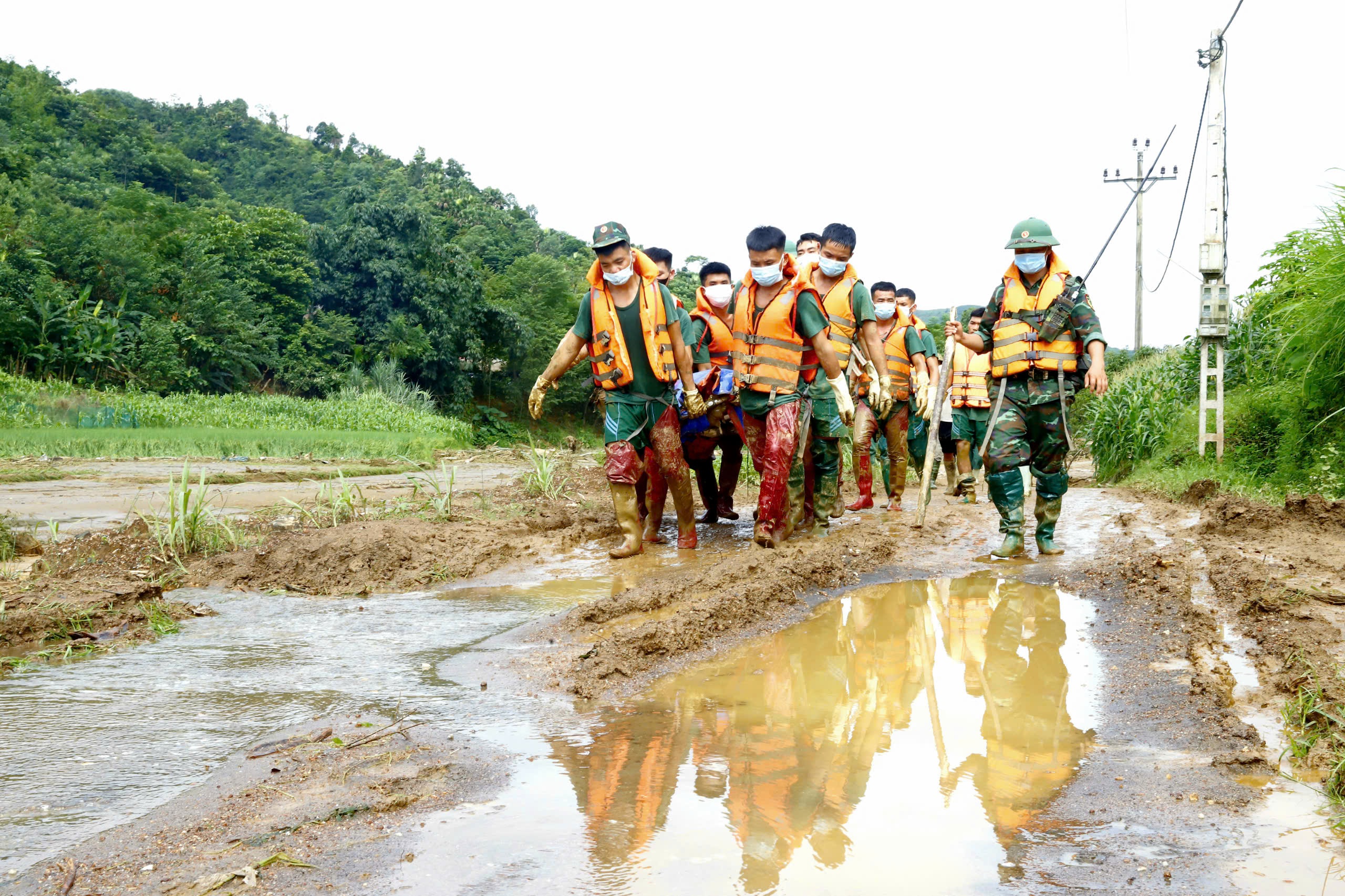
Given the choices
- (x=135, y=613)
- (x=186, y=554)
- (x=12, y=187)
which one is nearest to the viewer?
(x=135, y=613)

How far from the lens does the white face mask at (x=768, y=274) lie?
7535mm

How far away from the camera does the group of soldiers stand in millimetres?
7195

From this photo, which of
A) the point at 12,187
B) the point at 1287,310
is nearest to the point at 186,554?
the point at 1287,310

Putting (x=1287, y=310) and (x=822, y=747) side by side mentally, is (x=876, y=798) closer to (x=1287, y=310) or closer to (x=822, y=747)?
(x=822, y=747)

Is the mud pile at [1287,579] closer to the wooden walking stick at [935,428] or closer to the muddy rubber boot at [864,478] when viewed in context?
the wooden walking stick at [935,428]

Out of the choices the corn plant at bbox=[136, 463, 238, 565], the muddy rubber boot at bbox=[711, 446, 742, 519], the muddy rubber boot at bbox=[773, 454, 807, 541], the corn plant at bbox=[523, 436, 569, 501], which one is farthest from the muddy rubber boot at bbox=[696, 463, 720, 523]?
the corn plant at bbox=[136, 463, 238, 565]

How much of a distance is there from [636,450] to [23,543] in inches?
180

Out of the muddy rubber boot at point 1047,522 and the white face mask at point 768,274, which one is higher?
the white face mask at point 768,274

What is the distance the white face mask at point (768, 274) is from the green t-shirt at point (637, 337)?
0.60 metres

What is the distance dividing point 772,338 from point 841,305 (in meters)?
1.11

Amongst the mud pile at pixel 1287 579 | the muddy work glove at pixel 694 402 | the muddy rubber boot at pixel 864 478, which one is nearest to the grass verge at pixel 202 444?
the muddy rubber boot at pixel 864 478

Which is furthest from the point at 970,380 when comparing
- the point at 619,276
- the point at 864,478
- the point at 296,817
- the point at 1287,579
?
the point at 296,817

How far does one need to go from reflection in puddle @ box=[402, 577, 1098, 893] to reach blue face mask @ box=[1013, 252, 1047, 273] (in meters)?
3.05

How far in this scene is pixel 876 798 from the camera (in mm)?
3102
